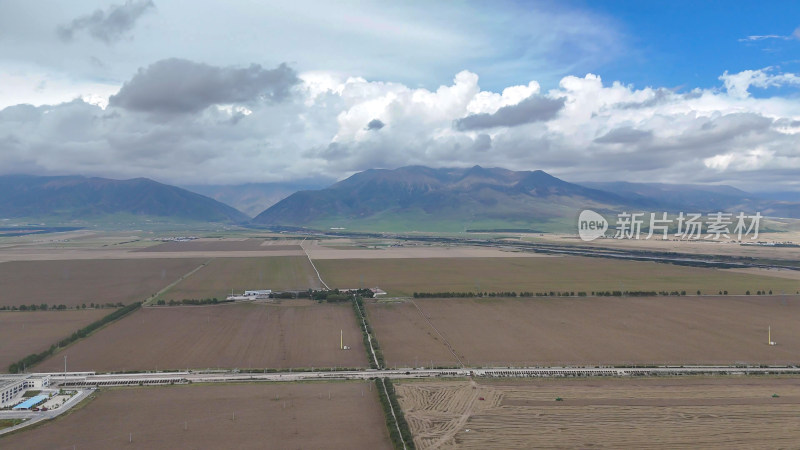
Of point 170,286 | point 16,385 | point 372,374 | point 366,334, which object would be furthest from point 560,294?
point 16,385

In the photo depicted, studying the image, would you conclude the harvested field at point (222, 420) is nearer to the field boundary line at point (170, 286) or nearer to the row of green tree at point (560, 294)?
the field boundary line at point (170, 286)

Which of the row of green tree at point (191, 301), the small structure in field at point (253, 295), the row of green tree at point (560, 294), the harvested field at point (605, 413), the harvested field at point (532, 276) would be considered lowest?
the harvested field at point (605, 413)

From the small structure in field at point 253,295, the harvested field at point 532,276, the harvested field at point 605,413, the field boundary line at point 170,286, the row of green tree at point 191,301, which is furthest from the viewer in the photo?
the harvested field at point 532,276

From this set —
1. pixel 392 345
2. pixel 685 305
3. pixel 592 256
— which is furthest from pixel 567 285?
pixel 592 256

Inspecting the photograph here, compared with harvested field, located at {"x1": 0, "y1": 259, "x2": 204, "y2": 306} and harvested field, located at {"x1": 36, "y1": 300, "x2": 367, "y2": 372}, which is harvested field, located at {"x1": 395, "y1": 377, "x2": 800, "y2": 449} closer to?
harvested field, located at {"x1": 36, "y1": 300, "x2": 367, "y2": 372}

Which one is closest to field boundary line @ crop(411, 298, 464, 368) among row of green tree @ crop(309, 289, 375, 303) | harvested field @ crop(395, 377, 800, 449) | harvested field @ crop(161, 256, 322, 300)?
harvested field @ crop(395, 377, 800, 449)

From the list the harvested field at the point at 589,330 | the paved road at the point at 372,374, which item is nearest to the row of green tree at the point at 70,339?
the paved road at the point at 372,374
